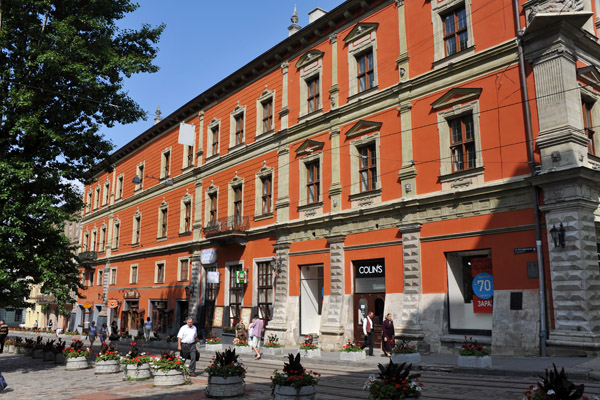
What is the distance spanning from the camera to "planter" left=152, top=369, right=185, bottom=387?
13.1 metres

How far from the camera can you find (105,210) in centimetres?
4969

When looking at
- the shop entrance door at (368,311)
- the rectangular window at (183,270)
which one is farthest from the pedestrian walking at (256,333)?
the rectangular window at (183,270)

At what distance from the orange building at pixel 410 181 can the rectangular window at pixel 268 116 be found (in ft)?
1.31

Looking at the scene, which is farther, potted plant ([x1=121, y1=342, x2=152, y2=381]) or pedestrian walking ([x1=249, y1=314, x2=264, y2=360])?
pedestrian walking ([x1=249, y1=314, x2=264, y2=360])

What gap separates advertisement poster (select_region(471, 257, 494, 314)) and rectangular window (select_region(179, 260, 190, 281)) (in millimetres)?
21509

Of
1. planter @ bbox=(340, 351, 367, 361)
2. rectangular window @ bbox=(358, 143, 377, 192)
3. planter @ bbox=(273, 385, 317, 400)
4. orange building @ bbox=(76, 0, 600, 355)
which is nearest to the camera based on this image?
planter @ bbox=(273, 385, 317, 400)

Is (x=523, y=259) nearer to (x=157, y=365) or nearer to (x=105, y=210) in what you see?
(x=157, y=365)

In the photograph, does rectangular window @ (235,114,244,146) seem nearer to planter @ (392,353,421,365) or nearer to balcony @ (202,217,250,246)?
balcony @ (202,217,250,246)

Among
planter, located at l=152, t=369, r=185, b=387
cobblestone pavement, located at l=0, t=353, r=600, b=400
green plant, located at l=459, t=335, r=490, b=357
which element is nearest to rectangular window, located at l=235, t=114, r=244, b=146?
cobblestone pavement, located at l=0, t=353, r=600, b=400

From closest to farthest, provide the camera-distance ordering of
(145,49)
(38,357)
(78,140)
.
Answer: (78,140), (145,49), (38,357)

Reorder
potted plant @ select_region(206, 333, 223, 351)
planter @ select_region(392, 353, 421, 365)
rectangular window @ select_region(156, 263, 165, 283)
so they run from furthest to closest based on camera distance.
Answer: rectangular window @ select_region(156, 263, 165, 283) → potted plant @ select_region(206, 333, 223, 351) → planter @ select_region(392, 353, 421, 365)

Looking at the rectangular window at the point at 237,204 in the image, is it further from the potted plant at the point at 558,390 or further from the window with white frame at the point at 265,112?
the potted plant at the point at 558,390

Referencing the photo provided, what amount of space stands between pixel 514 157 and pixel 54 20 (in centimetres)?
1680

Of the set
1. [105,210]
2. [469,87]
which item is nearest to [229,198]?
[469,87]
